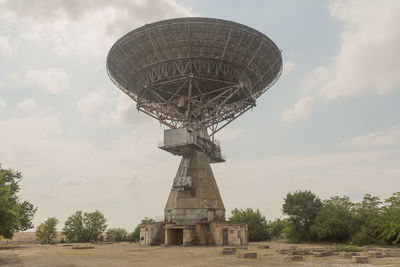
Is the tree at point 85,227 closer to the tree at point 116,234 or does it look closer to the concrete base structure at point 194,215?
the tree at point 116,234

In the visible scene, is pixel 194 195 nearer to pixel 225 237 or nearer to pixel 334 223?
pixel 225 237

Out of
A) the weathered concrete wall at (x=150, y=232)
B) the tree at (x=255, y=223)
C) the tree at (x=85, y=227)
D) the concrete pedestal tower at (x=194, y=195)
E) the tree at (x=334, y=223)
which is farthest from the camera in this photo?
the tree at (x=85, y=227)

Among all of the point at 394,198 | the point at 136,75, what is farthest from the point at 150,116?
the point at 394,198

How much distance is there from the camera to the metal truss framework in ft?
114

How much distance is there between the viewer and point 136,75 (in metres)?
40.1

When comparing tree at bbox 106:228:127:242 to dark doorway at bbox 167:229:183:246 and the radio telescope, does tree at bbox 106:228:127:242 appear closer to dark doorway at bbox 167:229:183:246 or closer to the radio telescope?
the radio telescope

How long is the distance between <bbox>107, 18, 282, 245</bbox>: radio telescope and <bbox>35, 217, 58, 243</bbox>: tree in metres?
36.1

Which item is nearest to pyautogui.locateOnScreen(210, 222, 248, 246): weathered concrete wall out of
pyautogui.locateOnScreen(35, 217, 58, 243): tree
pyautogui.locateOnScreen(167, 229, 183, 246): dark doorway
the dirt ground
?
pyautogui.locateOnScreen(167, 229, 183, 246): dark doorway

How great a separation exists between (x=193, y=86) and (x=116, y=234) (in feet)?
132

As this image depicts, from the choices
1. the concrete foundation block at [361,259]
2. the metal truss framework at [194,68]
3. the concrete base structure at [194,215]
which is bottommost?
the concrete foundation block at [361,259]

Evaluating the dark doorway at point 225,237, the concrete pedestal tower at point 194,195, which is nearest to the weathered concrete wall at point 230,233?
the dark doorway at point 225,237

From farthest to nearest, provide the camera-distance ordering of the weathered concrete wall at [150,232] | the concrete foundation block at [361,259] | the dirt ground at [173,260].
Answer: the weathered concrete wall at [150,232] < the concrete foundation block at [361,259] < the dirt ground at [173,260]

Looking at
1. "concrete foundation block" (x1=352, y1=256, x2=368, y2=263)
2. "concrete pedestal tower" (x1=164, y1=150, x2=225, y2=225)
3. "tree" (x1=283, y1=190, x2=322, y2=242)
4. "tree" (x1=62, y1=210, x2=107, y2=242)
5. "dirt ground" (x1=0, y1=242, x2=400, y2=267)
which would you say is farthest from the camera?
"tree" (x1=62, y1=210, x2=107, y2=242)

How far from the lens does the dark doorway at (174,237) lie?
36.5 m
